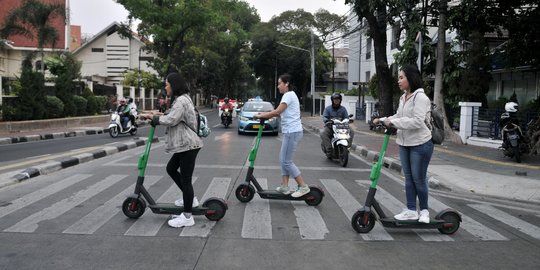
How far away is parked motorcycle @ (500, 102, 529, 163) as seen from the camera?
38.9ft

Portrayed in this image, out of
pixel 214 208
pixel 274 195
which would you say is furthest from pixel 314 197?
pixel 214 208

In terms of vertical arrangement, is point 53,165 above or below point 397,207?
above

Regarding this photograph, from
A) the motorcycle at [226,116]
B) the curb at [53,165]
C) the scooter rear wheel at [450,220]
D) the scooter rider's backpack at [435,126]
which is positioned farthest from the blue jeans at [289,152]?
the motorcycle at [226,116]

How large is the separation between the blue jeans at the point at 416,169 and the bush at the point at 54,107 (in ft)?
66.9

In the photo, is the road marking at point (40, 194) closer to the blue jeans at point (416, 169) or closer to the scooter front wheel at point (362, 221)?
the scooter front wheel at point (362, 221)

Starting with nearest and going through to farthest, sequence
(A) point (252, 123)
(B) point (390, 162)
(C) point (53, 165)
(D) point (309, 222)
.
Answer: (D) point (309, 222) → (C) point (53, 165) → (B) point (390, 162) → (A) point (252, 123)

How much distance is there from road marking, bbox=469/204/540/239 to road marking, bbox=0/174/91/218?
649 centimetres

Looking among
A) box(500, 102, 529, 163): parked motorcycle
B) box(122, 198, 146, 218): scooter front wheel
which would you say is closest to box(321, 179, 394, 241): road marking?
box(122, 198, 146, 218): scooter front wheel

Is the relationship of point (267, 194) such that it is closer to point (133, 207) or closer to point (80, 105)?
point (133, 207)

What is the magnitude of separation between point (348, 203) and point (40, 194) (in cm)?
473

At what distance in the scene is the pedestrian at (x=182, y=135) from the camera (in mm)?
5719

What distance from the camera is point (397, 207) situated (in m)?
7.30

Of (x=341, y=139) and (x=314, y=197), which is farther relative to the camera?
(x=341, y=139)

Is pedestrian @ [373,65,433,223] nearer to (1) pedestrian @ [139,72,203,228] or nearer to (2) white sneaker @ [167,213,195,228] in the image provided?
(1) pedestrian @ [139,72,203,228]
